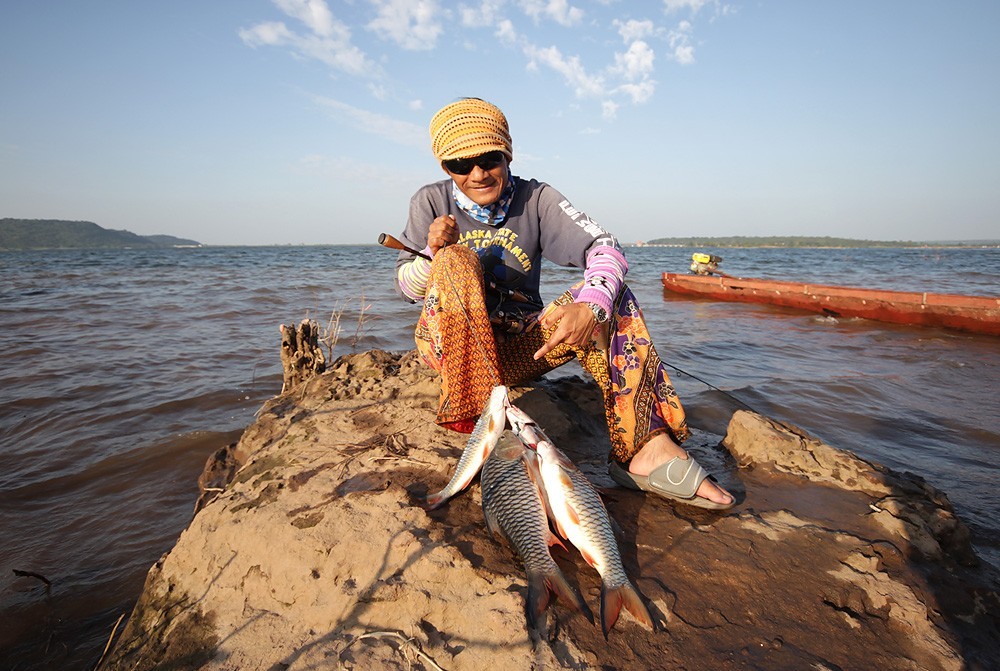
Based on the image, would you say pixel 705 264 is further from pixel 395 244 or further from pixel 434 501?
pixel 434 501

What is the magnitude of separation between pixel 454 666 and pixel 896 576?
66.0 inches

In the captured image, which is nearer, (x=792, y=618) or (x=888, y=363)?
(x=792, y=618)

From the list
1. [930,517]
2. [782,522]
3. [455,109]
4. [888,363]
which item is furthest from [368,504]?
[888,363]

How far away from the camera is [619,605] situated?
4.90 ft

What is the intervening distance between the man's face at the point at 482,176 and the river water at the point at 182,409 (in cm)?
256

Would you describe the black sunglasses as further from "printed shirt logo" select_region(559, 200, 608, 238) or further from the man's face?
"printed shirt logo" select_region(559, 200, 608, 238)

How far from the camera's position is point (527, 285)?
297 cm

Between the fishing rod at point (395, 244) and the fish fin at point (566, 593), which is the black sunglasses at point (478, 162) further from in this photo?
the fish fin at point (566, 593)

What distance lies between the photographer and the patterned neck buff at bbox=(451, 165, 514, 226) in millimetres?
2736

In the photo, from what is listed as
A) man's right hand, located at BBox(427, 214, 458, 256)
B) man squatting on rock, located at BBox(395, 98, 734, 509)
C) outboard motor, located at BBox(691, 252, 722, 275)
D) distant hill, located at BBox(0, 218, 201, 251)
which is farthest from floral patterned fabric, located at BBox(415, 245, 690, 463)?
distant hill, located at BBox(0, 218, 201, 251)

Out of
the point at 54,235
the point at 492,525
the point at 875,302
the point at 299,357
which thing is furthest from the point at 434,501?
the point at 54,235

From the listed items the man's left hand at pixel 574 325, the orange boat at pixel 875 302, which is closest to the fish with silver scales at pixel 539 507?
the man's left hand at pixel 574 325

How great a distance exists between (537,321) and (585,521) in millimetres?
1239

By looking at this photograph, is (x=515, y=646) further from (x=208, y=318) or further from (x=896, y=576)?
(x=208, y=318)
